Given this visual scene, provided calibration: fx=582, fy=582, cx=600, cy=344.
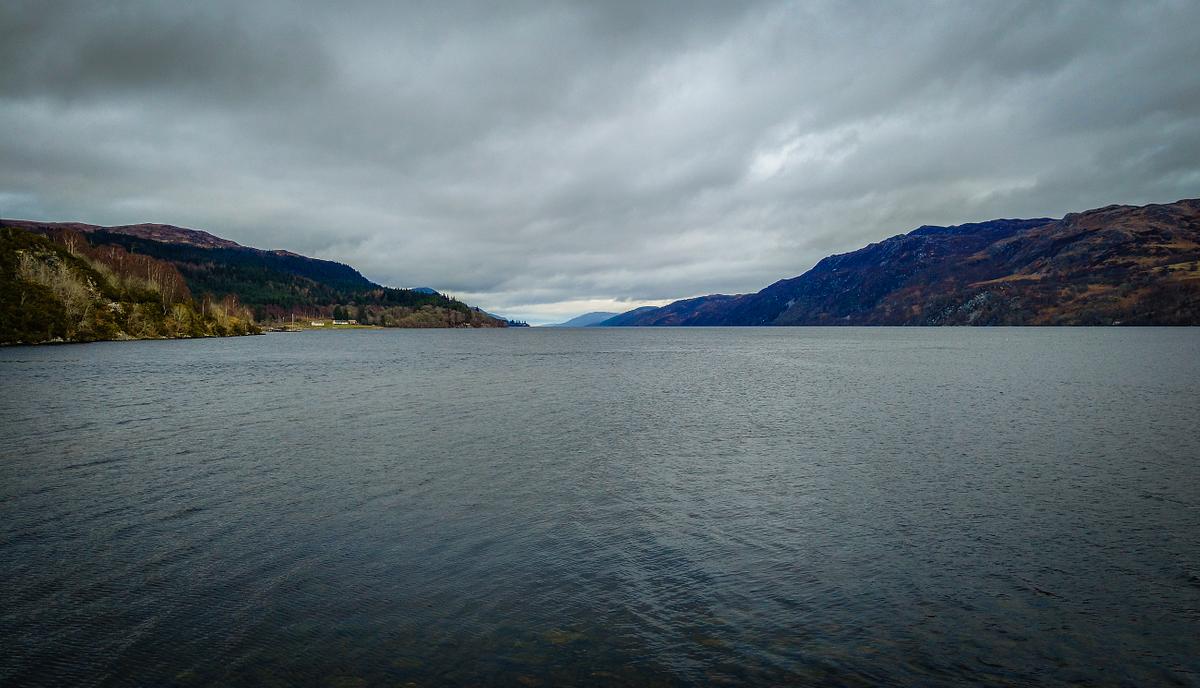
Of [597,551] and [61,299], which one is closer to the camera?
[597,551]

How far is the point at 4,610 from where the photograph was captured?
1350 cm

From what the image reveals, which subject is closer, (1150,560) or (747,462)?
(1150,560)

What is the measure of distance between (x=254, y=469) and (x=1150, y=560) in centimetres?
3444

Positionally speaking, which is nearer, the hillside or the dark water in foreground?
→ the dark water in foreground

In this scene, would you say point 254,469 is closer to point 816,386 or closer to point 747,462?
point 747,462

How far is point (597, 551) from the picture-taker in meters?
18.1

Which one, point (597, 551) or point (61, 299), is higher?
point (61, 299)

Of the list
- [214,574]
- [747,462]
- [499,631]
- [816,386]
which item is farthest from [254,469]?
[816,386]

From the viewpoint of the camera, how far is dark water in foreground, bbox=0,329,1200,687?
1187cm

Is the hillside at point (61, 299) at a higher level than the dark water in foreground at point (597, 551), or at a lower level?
higher

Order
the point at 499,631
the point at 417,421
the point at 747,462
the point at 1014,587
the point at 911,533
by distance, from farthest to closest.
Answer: the point at 417,421 < the point at 747,462 < the point at 911,533 < the point at 1014,587 < the point at 499,631

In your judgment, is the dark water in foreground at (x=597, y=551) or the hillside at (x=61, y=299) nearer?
the dark water in foreground at (x=597, y=551)

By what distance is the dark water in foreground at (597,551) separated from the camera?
11867mm

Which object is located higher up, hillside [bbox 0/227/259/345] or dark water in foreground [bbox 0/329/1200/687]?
hillside [bbox 0/227/259/345]
